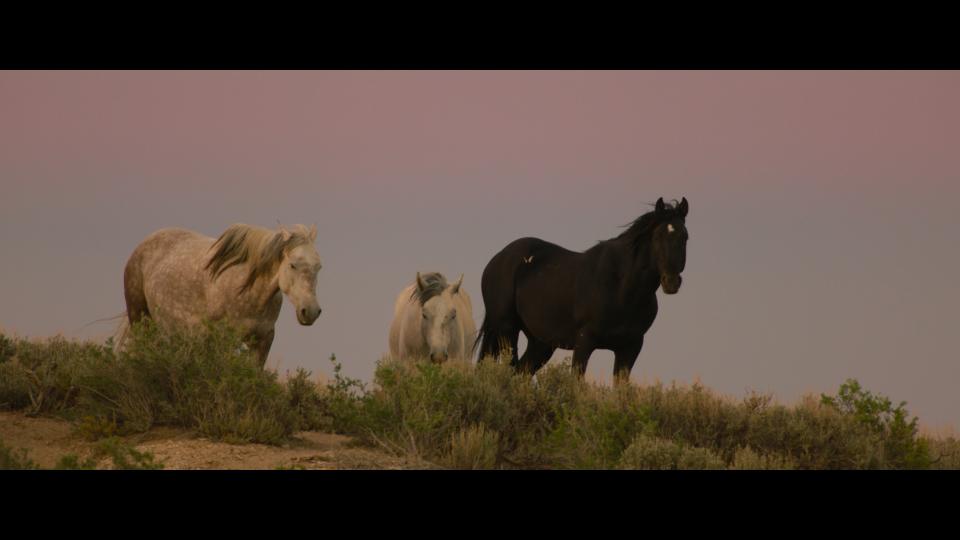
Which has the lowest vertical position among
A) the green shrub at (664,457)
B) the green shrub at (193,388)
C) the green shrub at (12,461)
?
the green shrub at (12,461)

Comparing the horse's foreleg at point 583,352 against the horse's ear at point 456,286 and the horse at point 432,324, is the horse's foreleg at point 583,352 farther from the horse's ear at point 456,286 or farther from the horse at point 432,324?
the horse's ear at point 456,286

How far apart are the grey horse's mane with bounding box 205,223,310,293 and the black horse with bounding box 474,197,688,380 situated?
2.73 m

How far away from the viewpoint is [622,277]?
13227 mm

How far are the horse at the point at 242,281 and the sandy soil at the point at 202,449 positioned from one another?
135 centimetres

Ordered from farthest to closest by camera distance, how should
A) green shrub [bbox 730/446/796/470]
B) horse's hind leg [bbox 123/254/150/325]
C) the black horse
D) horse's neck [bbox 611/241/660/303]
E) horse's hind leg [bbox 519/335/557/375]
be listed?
horse's hind leg [bbox 519/335/557/375] < horse's hind leg [bbox 123/254/150/325] < horse's neck [bbox 611/241/660/303] < the black horse < green shrub [bbox 730/446/796/470]

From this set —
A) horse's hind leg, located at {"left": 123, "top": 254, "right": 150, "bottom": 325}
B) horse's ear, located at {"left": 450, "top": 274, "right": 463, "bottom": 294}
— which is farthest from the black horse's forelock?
horse's hind leg, located at {"left": 123, "top": 254, "right": 150, "bottom": 325}

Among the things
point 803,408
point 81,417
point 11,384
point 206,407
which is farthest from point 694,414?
point 11,384

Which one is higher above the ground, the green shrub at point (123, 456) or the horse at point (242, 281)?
the horse at point (242, 281)

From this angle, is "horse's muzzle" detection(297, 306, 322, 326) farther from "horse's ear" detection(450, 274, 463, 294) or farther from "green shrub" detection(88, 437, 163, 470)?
"horse's ear" detection(450, 274, 463, 294)

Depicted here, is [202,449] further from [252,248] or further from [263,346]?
[252,248]

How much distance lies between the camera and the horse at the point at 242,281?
11.7 meters

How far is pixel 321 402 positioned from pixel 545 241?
14.3ft

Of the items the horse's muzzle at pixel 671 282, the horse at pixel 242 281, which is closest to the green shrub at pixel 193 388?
the horse at pixel 242 281

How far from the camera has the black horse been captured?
12.9 meters
